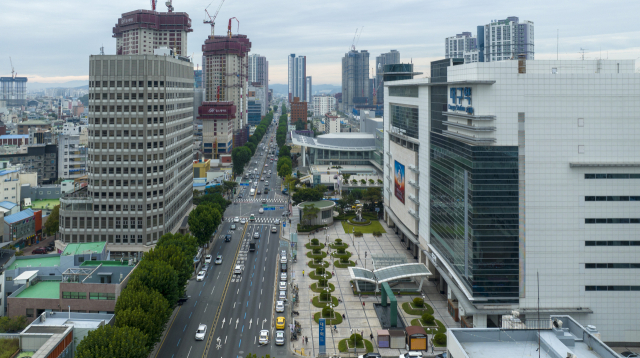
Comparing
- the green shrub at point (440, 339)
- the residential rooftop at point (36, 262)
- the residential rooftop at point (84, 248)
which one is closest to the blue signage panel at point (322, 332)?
the green shrub at point (440, 339)

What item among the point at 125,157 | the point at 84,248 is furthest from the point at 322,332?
the point at 125,157

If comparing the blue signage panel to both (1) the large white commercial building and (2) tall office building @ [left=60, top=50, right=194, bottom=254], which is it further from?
(2) tall office building @ [left=60, top=50, right=194, bottom=254]

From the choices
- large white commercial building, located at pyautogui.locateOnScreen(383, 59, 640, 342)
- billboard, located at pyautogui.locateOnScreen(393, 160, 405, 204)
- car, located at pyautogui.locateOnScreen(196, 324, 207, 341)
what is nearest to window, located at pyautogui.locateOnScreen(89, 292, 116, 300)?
car, located at pyautogui.locateOnScreen(196, 324, 207, 341)

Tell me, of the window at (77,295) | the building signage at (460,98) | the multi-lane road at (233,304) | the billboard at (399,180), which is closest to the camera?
the multi-lane road at (233,304)

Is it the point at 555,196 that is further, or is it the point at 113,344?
the point at 555,196

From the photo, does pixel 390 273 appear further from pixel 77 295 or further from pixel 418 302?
pixel 77 295

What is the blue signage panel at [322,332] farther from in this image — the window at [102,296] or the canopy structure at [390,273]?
the window at [102,296]
